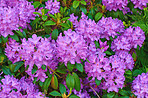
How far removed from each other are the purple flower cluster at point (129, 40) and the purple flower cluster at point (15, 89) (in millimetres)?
934

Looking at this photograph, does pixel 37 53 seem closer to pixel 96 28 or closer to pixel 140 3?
pixel 96 28

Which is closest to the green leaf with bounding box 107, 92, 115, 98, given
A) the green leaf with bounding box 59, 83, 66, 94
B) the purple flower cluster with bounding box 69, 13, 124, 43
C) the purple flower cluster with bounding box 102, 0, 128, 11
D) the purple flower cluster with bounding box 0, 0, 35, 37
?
the green leaf with bounding box 59, 83, 66, 94

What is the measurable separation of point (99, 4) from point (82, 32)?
58cm

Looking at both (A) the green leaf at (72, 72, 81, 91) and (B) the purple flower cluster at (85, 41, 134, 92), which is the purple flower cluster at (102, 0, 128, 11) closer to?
(B) the purple flower cluster at (85, 41, 134, 92)

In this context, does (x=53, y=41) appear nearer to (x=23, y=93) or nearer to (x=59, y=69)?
(x=59, y=69)

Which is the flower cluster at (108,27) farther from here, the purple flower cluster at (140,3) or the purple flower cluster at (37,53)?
the purple flower cluster at (37,53)

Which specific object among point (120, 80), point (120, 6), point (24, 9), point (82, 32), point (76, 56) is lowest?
point (120, 80)

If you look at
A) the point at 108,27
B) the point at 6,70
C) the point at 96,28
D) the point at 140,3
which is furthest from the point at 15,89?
the point at 140,3

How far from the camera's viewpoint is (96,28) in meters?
1.86

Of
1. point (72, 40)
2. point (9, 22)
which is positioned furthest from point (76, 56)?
point (9, 22)

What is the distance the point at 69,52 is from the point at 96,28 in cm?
51

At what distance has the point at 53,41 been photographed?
1779 mm

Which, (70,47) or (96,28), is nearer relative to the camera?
(70,47)

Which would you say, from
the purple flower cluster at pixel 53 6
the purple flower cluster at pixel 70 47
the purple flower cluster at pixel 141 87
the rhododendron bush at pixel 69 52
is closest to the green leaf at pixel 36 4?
the rhododendron bush at pixel 69 52
